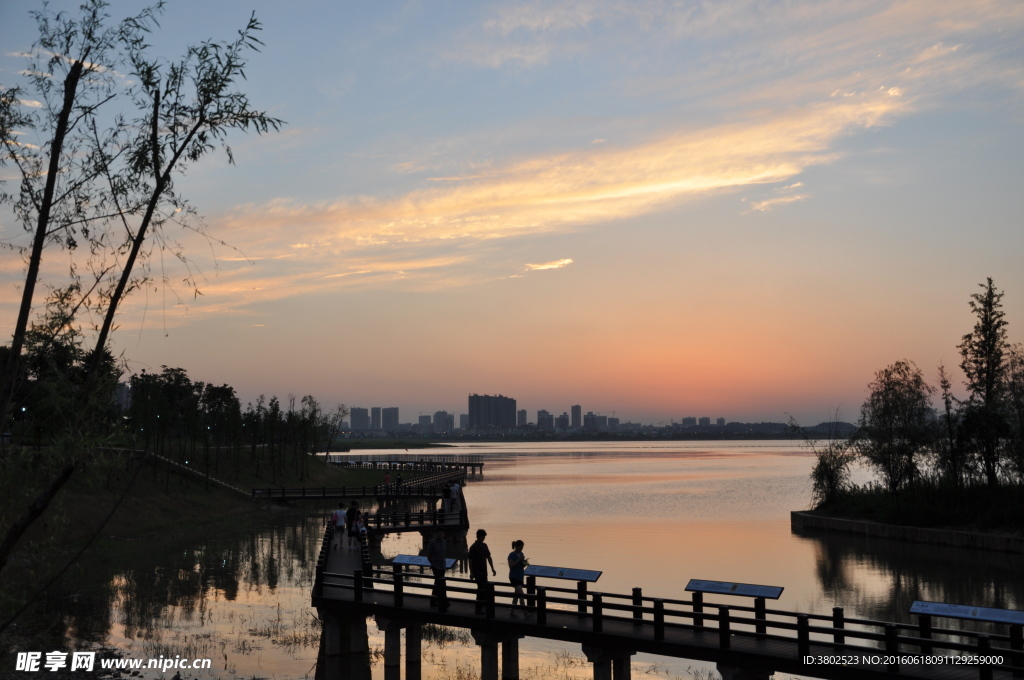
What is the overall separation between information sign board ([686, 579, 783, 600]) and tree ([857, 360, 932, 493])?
1899 inches

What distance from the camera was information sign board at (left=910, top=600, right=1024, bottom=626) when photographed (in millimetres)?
15180

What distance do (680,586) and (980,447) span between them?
31690 mm

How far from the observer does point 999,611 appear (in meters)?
15.7

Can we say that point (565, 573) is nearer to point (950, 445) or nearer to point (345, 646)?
point (345, 646)

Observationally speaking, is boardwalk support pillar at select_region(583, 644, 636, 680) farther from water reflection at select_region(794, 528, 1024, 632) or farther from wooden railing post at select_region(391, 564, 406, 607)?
water reflection at select_region(794, 528, 1024, 632)

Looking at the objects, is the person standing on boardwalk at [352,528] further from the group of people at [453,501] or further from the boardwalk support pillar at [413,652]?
the group of people at [453,501]

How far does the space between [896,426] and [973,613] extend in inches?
2107

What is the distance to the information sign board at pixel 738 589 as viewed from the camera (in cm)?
1831

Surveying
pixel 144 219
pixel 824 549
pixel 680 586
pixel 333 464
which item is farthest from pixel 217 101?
pixel 333 464

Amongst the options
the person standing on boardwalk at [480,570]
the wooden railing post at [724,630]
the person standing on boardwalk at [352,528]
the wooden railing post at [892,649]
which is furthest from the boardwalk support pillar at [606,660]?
the person standing on boardwalk at [352,528]

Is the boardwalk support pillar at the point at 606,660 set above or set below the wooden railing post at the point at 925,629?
below

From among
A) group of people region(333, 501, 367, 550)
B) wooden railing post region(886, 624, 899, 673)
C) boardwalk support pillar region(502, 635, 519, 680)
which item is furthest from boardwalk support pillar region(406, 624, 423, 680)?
group of people region(333, 501, 367, 550)

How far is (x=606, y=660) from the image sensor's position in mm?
19250

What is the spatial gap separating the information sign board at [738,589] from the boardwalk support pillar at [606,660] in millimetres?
2090
